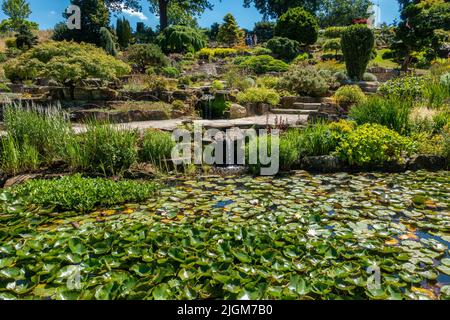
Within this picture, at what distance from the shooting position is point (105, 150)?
548 cm

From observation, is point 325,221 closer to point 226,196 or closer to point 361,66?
point 226,196

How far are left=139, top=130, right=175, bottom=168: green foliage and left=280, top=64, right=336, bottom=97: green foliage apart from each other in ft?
21.6

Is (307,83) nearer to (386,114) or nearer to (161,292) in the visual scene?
(386,114)

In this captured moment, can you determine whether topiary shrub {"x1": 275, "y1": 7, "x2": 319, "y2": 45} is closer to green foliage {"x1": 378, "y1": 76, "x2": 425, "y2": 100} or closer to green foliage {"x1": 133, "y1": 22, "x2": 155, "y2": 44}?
green foliage {"x1": 133, "y1": 22, "x2": 155, "y2": 44}

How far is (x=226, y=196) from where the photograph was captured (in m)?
4.67

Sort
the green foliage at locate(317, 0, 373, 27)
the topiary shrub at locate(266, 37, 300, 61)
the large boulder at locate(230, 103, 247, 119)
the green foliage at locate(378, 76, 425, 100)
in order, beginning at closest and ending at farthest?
the green foliage at locate(378, 76, 425, 100) < the large boulder at locate(230, 103, 247, 119) < the topiary shrub at locate(266, 37, 300, 61) < the green foliage at locate(317, 0, 373, 27)

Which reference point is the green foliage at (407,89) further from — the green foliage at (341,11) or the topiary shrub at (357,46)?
the green foliage at (341,11)

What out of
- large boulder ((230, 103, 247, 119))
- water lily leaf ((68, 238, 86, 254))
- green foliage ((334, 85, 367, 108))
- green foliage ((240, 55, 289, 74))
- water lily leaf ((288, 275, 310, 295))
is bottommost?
water lily leaf ((288, 275, 310, 295))

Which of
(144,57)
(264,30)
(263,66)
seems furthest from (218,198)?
(264,30)

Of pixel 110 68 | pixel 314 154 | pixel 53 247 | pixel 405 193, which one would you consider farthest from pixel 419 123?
pixel 110 68

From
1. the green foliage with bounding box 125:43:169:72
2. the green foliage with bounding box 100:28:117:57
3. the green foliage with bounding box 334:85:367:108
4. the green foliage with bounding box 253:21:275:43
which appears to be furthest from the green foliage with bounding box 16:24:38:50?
the green foliage with bounding box 334:85:367:108

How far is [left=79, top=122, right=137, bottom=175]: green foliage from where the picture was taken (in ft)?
18.0
